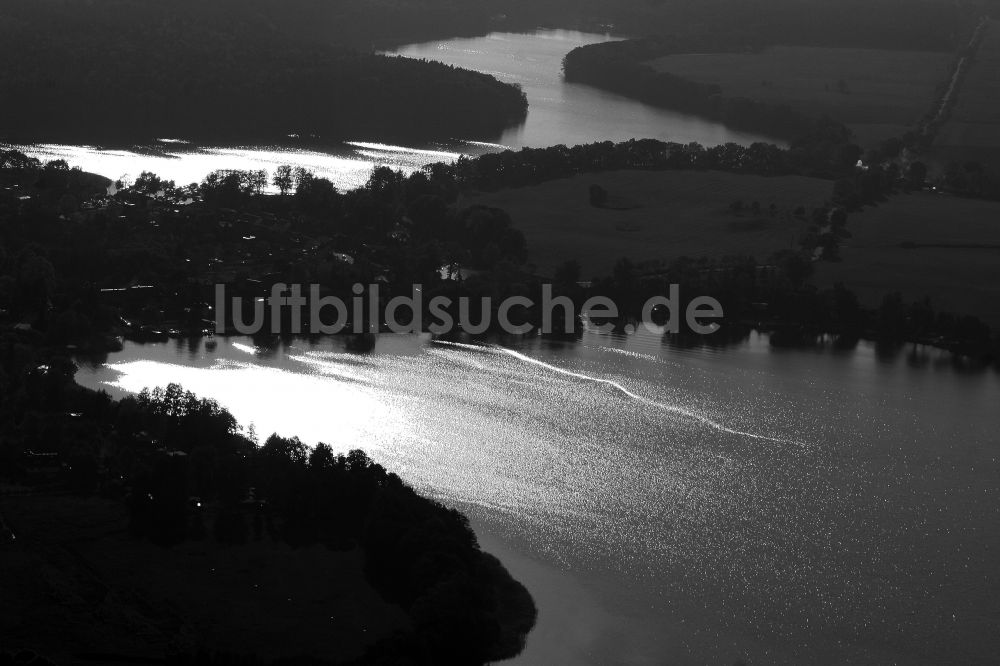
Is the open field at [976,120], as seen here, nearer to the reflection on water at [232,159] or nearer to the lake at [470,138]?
the lake at [470,138]

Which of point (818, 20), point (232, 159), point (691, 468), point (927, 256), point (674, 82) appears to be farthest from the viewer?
point (818, 20)

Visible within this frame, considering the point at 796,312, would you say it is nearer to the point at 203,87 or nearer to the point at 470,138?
the point at 470,138

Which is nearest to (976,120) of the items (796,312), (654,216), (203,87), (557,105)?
(557,105)

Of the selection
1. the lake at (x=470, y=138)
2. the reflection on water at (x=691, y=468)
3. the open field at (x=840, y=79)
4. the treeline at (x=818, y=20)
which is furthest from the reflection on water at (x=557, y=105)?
the reflection on water at (x=691, y=468)

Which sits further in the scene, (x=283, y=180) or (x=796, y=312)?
(x=283, y=180)

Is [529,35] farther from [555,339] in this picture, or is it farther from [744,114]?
[555,339]

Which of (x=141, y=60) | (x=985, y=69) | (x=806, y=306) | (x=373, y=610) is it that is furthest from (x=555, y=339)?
(x=985, y=69)

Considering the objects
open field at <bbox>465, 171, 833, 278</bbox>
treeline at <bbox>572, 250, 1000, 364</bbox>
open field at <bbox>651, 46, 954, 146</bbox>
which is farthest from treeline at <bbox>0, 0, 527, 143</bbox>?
treeline at <bbox>572, 250, 1000, 364</bbox>
